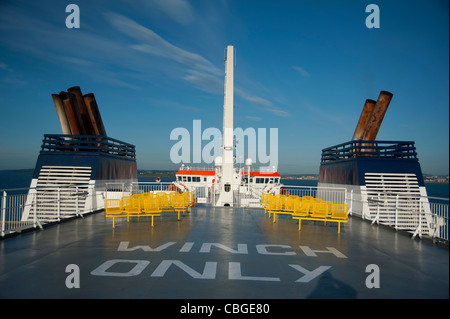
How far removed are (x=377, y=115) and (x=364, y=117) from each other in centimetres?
207

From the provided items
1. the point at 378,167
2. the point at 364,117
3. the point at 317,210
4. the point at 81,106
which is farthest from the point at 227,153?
the point at 81,106

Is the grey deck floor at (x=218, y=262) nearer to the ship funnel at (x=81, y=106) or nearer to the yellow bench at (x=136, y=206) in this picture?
the yellow bench at (x=136, y=206)

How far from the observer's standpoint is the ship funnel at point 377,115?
2073cm

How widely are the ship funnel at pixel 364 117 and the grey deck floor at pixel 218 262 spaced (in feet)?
43.3

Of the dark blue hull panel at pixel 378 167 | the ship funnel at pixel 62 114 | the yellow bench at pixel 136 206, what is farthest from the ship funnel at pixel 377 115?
the ship funnel at pixel 62 114

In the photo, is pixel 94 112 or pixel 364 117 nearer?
pixel 364 117

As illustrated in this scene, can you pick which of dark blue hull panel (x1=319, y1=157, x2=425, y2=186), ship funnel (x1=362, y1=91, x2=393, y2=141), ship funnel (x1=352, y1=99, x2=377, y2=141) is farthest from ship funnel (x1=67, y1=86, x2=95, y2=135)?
ship funnel (x1=352, y1=99, x2=377, y2=141)

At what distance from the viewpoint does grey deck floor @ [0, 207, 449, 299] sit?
512cm

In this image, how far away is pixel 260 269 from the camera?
20.6 ft

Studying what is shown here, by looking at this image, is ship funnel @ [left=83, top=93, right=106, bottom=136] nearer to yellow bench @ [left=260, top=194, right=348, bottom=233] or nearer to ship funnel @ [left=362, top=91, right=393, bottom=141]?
yellow bench @ [left=260, top=194, right=348, bottom=233]

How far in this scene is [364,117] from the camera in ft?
75.8

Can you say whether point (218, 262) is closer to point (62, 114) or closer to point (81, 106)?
point (62, 114)

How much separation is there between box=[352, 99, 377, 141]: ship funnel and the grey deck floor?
13.2 meters
